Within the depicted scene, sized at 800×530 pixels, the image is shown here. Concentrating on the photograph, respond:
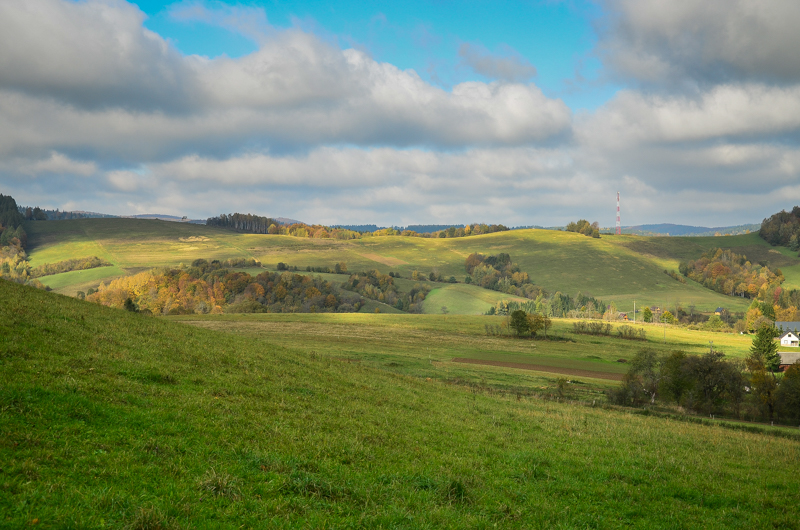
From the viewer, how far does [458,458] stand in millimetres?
13227

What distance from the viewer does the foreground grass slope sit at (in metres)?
7.99

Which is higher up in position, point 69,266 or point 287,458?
point 287,458

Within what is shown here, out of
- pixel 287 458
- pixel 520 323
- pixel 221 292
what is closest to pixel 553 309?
pixel 520 323

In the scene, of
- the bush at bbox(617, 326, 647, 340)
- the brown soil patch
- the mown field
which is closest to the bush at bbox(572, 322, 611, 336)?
the mown field

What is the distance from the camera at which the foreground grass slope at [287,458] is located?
799 cm

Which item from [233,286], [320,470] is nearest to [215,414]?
[320,470]

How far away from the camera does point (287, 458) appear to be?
10703mm

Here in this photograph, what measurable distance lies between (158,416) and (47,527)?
202 inches

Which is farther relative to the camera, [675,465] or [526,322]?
[526,322]

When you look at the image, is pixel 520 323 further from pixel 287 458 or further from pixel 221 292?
pixel 287 458

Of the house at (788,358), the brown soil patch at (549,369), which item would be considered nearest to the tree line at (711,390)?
the brown soil patch at (549,369)

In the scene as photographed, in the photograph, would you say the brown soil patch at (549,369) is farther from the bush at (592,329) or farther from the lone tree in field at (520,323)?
the bush at (592,329)

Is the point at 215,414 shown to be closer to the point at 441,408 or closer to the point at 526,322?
the point at 441,408

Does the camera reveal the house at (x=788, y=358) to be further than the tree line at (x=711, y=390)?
Yes
